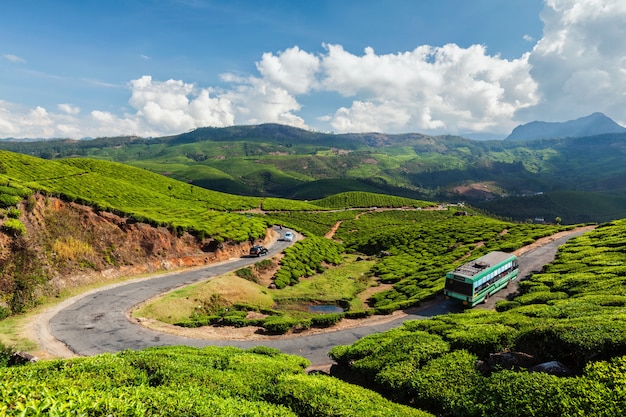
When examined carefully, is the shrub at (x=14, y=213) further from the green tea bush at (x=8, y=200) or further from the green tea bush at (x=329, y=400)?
the green tea bush at (x=329, y=400)

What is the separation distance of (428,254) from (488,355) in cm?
5144

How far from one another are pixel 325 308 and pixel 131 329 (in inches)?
909

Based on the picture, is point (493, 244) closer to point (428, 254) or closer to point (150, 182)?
point (428, 254)

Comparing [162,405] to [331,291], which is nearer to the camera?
[162,405]

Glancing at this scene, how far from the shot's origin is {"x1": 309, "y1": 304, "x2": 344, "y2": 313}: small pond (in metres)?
40.9

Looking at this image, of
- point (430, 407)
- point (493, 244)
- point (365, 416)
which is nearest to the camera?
point (365, 416)

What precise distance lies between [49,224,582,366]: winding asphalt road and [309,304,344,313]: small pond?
33.2ft

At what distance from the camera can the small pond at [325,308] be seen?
4093 centimetres

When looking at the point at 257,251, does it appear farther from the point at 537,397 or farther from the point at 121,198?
the point at 537,397

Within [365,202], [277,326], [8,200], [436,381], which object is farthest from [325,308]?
[365,202]

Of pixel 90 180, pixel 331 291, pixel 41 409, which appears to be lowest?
pixel 331 291

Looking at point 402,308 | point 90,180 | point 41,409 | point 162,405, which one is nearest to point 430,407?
point 162,405

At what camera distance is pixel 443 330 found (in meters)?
20.3

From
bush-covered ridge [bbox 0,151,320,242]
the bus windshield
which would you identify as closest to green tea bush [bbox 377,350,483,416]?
the bus windshield
